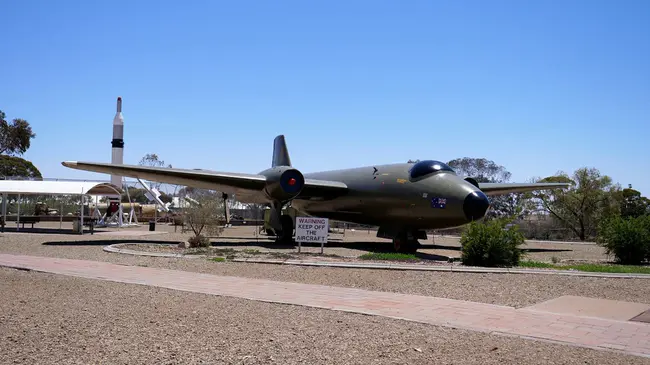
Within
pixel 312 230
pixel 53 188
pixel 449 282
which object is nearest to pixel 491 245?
pixel 449 282

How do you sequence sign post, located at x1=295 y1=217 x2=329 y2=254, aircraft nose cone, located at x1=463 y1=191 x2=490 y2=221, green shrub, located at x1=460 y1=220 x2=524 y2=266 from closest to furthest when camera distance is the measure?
1. green shrub, located at x1=460 y1=220 x2=524 y2=266
2. sign post, located at x1=295 y1=217 x2=329 y2=254
3. aircraft nose cone, located at x1=463 y1=191 x2=490 y2=221

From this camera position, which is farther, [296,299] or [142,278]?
[142,278]

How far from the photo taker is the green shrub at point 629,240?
16969 mm

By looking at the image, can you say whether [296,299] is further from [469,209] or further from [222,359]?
[469,209]

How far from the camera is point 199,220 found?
937 inches

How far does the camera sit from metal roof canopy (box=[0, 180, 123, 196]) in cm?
2797

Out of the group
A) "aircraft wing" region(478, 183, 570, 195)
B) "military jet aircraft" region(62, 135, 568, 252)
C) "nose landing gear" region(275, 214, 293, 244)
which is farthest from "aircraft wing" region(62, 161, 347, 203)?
"aircraft wing" region(478, 183, 570, 195)

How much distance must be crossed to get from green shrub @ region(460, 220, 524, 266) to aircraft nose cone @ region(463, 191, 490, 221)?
2.49 m

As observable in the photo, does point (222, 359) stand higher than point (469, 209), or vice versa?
point (469, 209)

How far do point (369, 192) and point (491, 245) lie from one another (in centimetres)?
769

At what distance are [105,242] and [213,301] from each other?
1399cm

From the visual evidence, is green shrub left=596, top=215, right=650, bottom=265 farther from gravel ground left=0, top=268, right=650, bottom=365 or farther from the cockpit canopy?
gravel ground left=0, top=268, right=650, bottom=365

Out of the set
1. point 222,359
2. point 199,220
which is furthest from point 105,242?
point 222,359

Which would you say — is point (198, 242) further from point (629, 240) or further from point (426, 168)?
point (629, 240)
